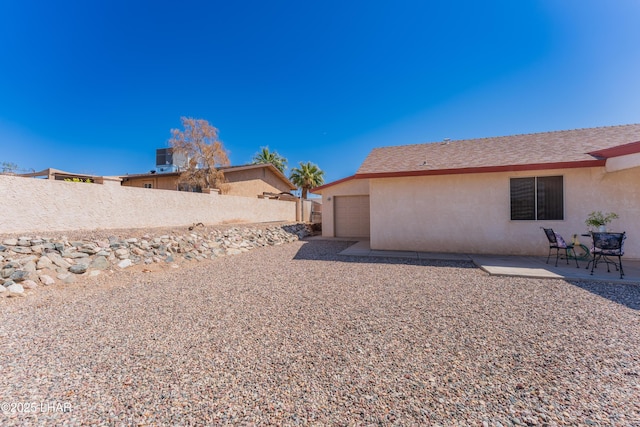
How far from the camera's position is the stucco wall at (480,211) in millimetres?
6910

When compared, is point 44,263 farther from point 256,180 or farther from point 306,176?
point 306,176

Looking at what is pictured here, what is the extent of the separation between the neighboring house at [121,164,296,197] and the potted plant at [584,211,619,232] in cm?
1756

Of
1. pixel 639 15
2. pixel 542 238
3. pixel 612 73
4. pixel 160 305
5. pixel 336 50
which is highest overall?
pixel 336 50

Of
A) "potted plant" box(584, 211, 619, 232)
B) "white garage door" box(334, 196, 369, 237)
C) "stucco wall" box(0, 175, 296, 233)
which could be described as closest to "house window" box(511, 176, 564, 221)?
"potted plant" box(584, 211, 619, 232)

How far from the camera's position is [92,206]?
24.3 ft

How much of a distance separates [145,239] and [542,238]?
39.6 ft

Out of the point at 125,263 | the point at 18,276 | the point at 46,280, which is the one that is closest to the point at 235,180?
the point at 125,263

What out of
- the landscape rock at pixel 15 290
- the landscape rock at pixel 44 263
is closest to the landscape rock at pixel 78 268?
the landscape rock at pixel 44 263

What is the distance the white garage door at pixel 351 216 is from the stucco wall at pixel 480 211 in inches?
149

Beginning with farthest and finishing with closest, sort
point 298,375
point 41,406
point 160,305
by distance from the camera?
1. point 160,305
2. point 298,375
3. point 41,406

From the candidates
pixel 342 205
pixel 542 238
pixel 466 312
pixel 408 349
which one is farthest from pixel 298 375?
pixel 342 205

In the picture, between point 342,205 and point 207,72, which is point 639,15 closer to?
point 342,205

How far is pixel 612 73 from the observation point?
9.18 m

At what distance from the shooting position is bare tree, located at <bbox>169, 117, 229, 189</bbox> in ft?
59.4
